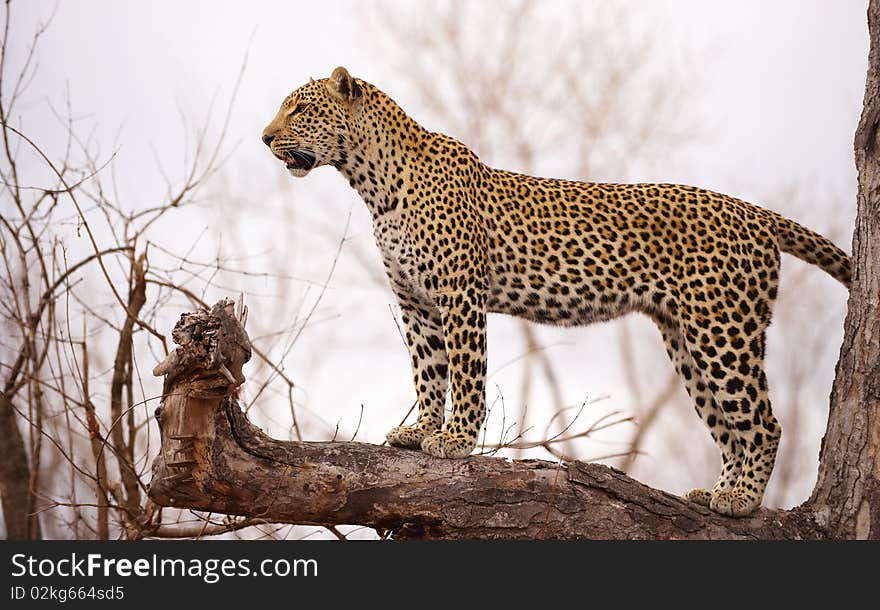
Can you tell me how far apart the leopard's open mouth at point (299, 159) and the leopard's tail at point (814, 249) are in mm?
3026

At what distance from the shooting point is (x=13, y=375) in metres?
8.36

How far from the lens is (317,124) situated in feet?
22.1

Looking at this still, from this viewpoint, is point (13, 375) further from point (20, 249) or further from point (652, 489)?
point (652, 489)

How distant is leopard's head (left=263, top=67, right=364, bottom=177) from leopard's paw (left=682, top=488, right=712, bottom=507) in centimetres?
304

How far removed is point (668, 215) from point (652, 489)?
5.69ft

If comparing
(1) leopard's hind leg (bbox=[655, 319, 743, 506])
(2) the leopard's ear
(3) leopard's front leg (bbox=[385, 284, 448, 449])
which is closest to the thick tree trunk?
(1) leopard's hind leg (bbox=[655, 319, 743, 506])

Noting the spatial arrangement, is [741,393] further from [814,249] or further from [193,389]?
[193,389]

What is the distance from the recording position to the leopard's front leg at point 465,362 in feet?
21.5

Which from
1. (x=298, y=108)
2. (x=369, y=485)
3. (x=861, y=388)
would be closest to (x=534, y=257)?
(x=298, y=108)

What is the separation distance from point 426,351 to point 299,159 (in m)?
1.47

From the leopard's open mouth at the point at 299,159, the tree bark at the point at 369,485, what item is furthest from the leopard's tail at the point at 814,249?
the leopard's open mouth at the point at 299,159

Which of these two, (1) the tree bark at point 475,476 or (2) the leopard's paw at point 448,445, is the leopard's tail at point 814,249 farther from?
(2) the leopard's paw at point 448,445

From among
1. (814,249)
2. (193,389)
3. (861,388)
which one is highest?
(814,249)

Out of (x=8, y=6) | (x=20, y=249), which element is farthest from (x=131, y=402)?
(x=8, y=6)
